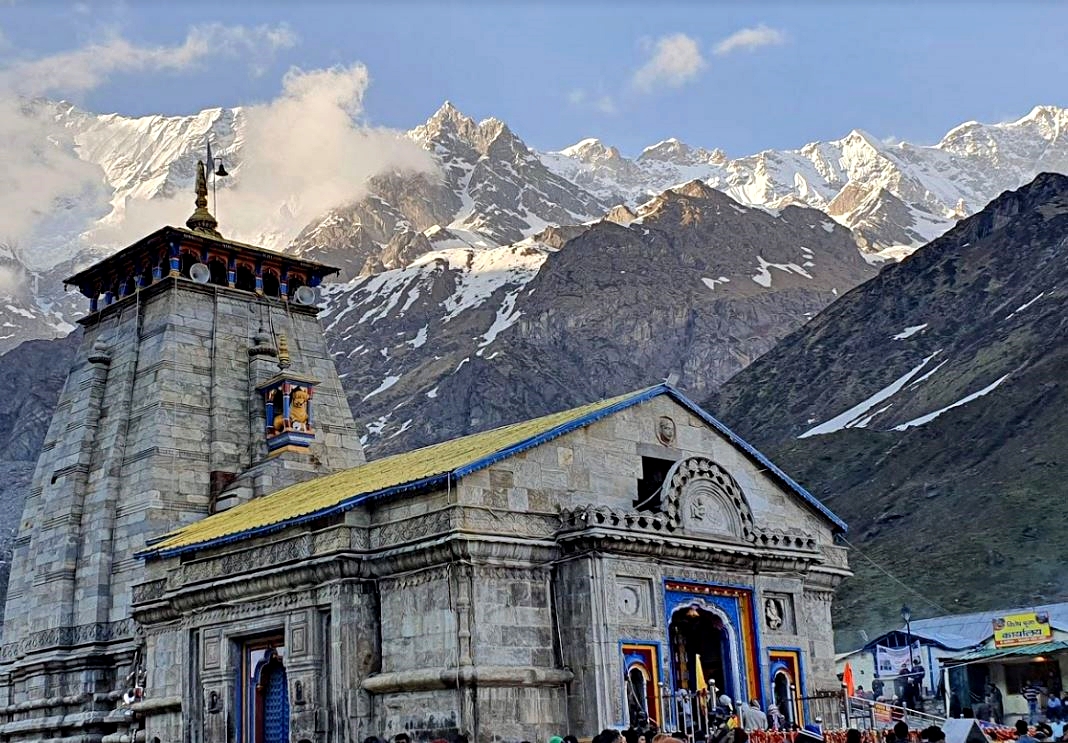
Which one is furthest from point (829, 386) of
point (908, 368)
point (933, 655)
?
point (933, 655)

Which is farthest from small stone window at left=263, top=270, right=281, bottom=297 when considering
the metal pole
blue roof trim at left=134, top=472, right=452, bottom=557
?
the metal pole

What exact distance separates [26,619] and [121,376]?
7.34 meters

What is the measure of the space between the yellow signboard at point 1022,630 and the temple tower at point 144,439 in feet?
78.9

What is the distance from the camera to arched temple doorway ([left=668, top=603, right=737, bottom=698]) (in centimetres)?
2742

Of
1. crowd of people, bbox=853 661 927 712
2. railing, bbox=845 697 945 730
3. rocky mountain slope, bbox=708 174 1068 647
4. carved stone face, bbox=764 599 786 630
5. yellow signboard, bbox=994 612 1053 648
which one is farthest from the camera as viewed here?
rocky mountain slope, bbox=708 174 1068 647

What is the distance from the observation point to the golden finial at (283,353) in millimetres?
A: 37750

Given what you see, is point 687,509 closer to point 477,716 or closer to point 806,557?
point 806,557

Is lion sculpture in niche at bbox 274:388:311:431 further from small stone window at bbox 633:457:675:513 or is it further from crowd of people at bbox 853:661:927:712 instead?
crowd of people at bbox 853:661:927:712

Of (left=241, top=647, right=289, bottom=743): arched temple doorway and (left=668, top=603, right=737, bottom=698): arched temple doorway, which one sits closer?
(left=241, top=647, right=289, bottom=743): arched temple doorway

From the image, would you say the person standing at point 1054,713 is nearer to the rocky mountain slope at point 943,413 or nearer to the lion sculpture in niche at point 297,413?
the lion sculpture in niche at point 297,413

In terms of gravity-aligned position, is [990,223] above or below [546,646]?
above

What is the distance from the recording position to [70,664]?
112ft

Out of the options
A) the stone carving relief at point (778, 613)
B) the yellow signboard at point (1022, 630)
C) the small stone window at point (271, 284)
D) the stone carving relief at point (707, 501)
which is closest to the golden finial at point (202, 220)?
the small stone window at point (271, 284)

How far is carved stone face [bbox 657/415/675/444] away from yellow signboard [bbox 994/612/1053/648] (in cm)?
2316
